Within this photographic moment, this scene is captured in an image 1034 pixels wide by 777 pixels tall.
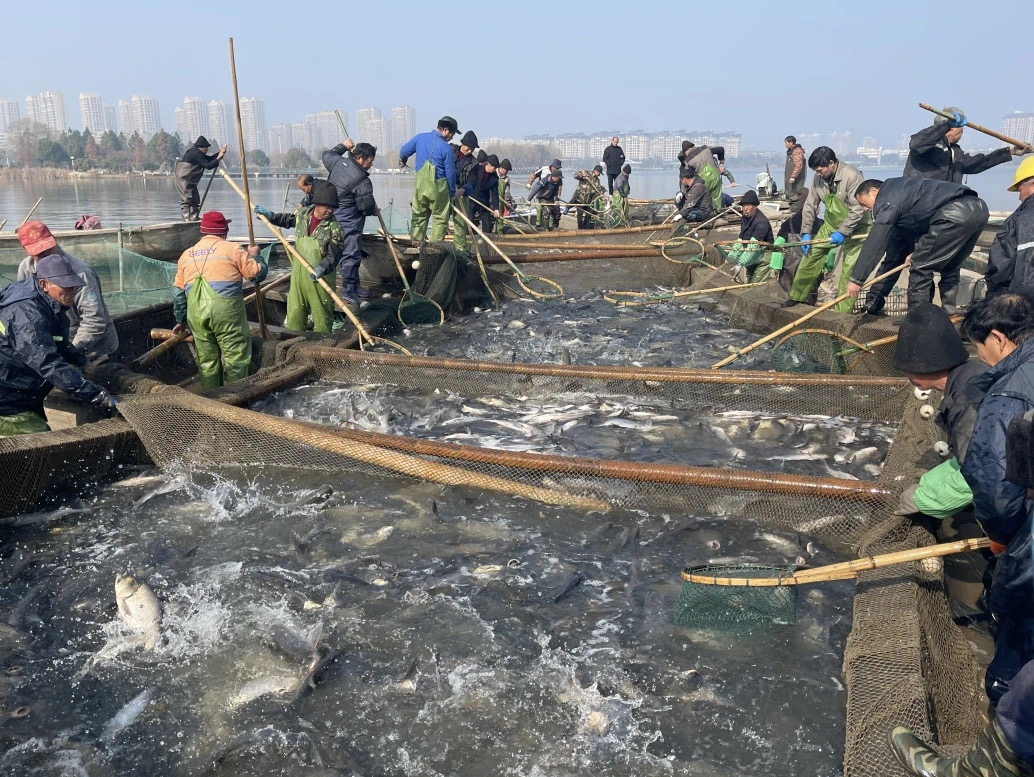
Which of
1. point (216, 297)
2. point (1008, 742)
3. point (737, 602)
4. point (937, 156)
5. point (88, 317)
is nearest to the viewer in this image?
point (1008, 742)

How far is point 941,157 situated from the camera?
34.0 ft

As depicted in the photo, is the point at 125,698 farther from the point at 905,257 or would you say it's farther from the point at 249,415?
the point at 905,257

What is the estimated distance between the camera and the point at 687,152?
802 inches

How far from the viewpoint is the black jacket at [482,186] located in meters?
18.9

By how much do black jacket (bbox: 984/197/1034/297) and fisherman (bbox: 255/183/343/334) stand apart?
710cm

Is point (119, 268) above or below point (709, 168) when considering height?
below

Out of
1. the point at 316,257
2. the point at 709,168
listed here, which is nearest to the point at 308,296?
the point at 316,257

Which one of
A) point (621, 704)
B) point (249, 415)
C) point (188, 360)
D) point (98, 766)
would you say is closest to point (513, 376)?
point (249, 415)

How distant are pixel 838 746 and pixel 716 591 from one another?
100cm

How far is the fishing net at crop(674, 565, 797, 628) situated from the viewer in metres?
4.54

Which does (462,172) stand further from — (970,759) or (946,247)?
(970,759)

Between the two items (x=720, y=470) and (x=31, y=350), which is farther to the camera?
(x=31, y=350)

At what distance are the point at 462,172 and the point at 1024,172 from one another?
12.7 metres

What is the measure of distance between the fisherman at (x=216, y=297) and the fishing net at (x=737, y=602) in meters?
5.44
